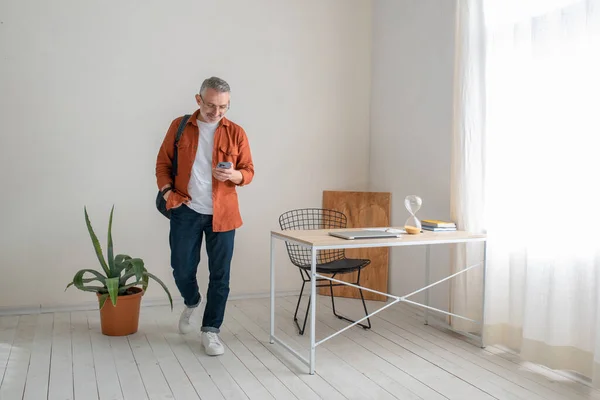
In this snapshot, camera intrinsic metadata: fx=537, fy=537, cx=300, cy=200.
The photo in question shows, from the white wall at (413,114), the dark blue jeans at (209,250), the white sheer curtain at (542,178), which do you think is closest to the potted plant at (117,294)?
the dark blue jeans at (209,250)

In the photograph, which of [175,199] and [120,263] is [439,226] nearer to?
[175,199]

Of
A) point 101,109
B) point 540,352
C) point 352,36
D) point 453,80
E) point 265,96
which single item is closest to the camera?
point 540,352

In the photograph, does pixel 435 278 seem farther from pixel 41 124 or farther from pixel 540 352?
pixel 41 124

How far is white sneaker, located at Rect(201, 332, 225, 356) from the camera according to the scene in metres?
3.02

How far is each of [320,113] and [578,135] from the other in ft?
7.77

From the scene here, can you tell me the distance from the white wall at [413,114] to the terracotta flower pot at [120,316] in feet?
6.98

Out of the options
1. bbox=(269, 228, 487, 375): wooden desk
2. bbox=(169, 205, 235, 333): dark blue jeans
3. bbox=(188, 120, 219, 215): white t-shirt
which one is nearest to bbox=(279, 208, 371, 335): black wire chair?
bbox=(269, 228, 487, 375): wooden desk

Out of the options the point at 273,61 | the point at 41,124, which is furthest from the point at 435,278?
the point at 41,124

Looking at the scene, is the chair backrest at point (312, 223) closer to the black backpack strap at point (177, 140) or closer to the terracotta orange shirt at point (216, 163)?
the terracotta orange shirt at point (216, 163)

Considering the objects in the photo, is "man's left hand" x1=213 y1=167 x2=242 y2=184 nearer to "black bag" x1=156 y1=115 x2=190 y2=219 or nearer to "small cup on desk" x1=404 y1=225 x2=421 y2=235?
"black bag" x1=156 y1=115 x2=190 y2=219

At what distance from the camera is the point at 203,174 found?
10.1 ft

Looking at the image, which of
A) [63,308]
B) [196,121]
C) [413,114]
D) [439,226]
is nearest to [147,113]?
[196,121]

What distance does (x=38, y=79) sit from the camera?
383 cm

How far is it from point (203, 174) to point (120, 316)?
1076 millimetres
